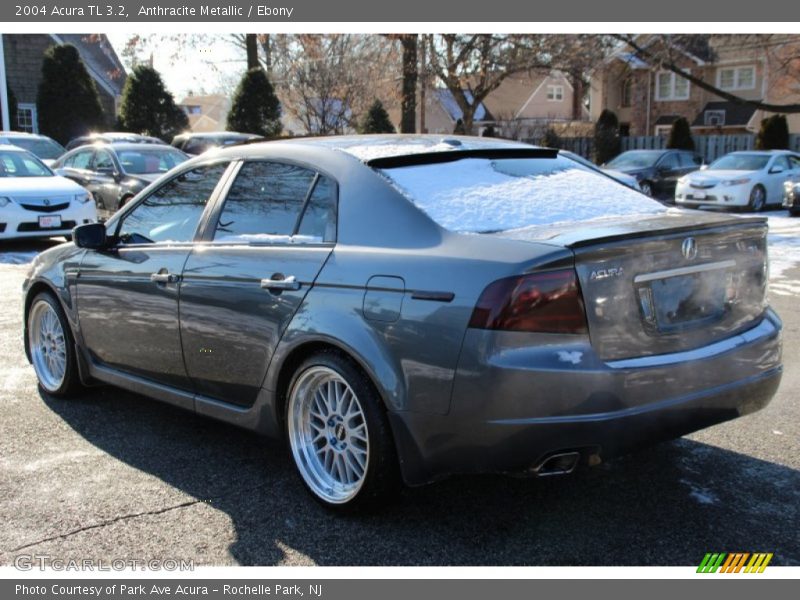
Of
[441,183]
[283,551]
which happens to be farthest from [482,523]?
[441,183]

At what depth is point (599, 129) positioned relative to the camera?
3441cm

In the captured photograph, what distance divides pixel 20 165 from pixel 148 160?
218 centimetres

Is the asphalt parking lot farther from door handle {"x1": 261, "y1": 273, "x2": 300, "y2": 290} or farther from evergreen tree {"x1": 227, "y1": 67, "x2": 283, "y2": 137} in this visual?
evergreen tree {"x1": 227, "y1": 67, "x2": 283, "y2": 137}

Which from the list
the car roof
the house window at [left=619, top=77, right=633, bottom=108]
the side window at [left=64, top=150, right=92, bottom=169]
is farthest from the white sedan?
the house window at [left=619, top=77, right=633, bottom=108]

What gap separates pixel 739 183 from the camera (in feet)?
61.5

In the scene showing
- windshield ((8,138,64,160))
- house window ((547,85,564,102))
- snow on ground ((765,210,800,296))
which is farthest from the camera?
house window ((547,85,564,102))

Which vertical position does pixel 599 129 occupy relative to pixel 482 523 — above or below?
above

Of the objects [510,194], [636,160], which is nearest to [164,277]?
[510,194]

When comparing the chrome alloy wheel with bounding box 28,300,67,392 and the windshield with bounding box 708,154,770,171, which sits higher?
the windshield with bounding box 708,154,770,171

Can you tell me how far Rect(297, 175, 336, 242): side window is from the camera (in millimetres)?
3842

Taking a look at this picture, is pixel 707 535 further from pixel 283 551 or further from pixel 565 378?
pixel 283 551

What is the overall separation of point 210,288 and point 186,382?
602mm

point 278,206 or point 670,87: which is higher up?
point 670,87

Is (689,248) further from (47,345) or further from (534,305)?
(47,345)
